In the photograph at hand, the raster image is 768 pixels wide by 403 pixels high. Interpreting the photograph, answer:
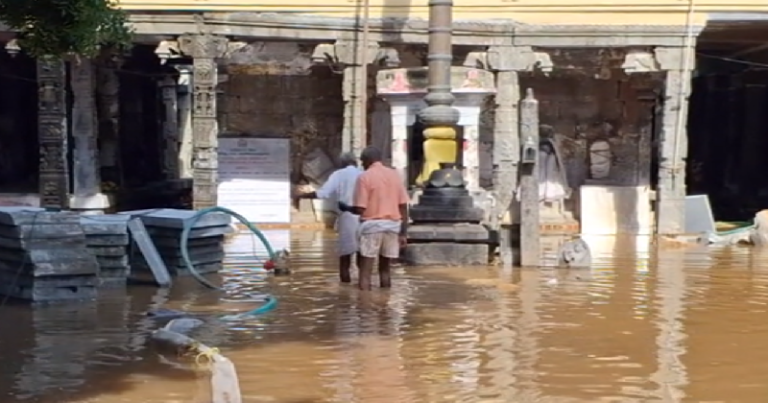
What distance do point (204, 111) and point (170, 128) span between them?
13250 millimetres

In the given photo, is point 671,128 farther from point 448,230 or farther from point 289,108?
point 448,230

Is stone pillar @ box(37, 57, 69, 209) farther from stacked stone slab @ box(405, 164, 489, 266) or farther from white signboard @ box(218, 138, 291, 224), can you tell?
stacked stone slab @ box(405, 164, 489, 266)

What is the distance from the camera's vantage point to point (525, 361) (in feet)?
27.5

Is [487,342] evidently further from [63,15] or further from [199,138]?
[199,138]

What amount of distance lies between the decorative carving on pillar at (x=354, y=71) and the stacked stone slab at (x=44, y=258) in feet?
32.6

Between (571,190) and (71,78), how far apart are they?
10.1 metres

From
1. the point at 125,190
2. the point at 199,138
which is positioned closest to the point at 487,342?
the point at 199,138

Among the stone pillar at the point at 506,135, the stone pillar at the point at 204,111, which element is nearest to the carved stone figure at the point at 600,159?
the stone pillar at the point at 506,135

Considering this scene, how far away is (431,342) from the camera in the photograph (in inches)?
360

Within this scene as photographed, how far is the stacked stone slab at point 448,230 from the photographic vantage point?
14.3m

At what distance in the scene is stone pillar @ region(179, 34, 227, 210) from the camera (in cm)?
1997

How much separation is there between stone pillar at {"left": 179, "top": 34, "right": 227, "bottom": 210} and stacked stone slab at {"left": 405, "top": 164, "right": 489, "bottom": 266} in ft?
22.8

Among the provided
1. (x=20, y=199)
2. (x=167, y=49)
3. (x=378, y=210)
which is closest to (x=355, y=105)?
(x=167, y=49)

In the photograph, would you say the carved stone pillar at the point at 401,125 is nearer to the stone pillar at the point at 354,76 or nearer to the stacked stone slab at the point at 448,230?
the stone pillar at the point at 354,76
